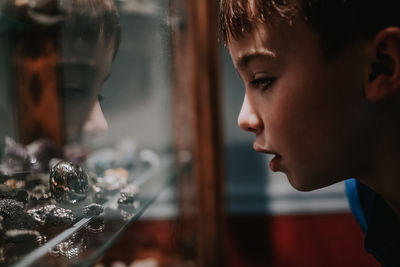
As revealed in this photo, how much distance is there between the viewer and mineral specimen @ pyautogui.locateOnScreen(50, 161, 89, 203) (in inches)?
14.8

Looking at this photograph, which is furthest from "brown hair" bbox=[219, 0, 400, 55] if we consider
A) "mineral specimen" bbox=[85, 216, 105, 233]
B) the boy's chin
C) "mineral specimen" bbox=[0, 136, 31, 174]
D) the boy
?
"mineral specimen" bbox=[0, 136, 31, 174]

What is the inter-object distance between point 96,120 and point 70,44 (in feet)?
0.30

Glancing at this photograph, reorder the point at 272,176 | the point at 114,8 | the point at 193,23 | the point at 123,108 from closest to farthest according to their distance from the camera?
the point at 114,8, the point at 123,108, the point at 193,23, the point at 272,176

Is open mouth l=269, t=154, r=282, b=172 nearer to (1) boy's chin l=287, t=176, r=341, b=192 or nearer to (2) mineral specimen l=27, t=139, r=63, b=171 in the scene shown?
(1) boy's chin l=287, t=176, r=341, b=192

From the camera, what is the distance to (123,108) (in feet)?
1.79

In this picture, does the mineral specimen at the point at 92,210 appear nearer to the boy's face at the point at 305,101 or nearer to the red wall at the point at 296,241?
the boy's face at the point at 305,101

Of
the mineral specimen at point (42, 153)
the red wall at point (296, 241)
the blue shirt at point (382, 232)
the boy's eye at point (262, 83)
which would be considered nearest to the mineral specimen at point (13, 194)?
the mineral specimen at point (42, 153)

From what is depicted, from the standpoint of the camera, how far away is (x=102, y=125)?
0.40 metres

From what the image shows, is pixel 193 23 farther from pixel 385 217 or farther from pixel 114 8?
pixel 385 217

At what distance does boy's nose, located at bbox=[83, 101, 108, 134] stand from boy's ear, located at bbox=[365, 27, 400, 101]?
0.24 m

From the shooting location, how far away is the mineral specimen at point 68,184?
375 mm

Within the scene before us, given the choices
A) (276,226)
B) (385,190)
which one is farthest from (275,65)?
(276,226)

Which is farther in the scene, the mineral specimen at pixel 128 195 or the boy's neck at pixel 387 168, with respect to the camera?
the mineral specimen at pixel 128 195

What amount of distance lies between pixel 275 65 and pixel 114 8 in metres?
0.17
